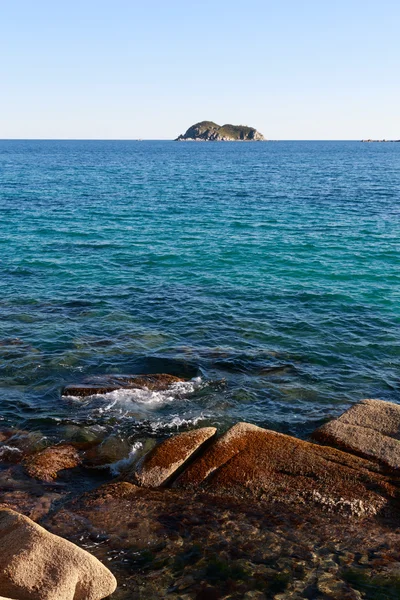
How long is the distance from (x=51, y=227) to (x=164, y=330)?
23455 millimetres

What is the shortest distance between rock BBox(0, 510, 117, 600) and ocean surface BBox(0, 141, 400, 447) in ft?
17.9

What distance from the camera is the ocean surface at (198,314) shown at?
16.8 meters

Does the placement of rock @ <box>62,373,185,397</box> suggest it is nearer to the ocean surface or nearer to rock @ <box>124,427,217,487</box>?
the ocean surface

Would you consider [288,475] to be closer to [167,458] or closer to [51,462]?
[167,458]

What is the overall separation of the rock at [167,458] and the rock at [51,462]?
186 centimetres

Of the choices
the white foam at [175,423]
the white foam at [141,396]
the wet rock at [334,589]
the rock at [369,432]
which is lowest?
the wet rock at [334,589]

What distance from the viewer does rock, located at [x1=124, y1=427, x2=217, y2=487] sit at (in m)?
12.4

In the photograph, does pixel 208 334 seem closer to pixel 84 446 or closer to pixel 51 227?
pixel 84 446

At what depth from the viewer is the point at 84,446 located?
1454cm

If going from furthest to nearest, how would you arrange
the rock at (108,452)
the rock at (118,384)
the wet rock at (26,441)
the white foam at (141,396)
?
the rock at (118,384) → the white foam at (141,396) → the wet rock at (26,441) → the rock at (108,452)

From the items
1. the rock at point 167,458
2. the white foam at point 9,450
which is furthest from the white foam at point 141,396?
the rock at point 167,458

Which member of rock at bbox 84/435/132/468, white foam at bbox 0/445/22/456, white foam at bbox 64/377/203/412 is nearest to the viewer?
rock at bbox 84/435/132/468

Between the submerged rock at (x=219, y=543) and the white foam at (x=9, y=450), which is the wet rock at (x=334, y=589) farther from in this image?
the white foam at (x=9, y=450)

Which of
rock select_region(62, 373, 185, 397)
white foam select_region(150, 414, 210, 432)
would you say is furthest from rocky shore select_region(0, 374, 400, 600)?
rock select_region(62, 373, 185, 397)
